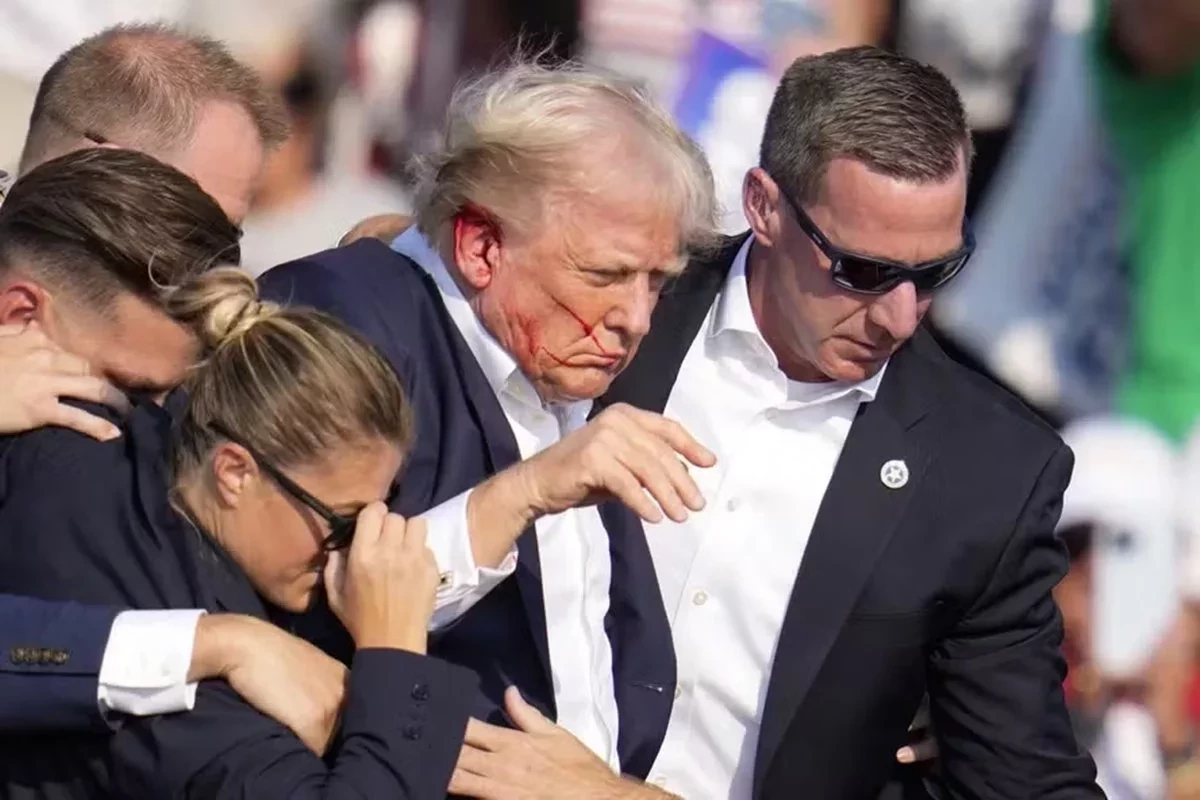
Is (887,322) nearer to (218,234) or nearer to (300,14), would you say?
(218,234)

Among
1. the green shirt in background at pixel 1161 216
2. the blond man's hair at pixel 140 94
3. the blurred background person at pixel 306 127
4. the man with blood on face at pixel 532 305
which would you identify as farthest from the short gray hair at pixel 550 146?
the green shirt in background at pixel 1161 216

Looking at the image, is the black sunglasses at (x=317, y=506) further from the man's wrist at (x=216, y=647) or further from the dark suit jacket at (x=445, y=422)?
the dark suit jacket at (x=445, y=422)

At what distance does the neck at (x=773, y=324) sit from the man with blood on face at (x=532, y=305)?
51 cm

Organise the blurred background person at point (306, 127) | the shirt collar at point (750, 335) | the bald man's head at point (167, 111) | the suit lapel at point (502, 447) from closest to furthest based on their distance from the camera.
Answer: the suit lapel at point (502, 447) < the bald man's head at point (167, 111) < the shirt collar at point (750, 335) < the blurred background person at point (306, 127)

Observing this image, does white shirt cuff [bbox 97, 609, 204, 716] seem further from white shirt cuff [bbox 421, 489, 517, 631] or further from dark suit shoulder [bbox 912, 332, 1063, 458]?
dark suit shoulder [bbox 912, 332, 1063, 458]

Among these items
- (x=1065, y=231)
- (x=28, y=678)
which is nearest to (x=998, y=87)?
(x=1065, y=231)

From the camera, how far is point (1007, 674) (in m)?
3.00

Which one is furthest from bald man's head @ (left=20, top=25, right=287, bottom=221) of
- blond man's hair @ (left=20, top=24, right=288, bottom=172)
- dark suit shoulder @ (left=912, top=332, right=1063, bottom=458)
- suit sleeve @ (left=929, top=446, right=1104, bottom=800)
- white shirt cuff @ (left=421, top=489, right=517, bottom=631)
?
suit sleeve @ (left=929, top=446, right=1104, bottom=800)

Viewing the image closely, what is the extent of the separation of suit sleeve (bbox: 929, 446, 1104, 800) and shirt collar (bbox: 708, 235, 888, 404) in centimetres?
31

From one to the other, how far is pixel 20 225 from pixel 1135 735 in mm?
3358

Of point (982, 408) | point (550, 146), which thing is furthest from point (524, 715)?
point (982, 408)

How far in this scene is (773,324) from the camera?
3.14m

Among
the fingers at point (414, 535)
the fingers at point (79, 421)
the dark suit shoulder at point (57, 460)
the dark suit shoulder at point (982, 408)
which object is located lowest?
the dark suit shoulder at point (982, 408)

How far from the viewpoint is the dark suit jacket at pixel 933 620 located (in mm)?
2988
